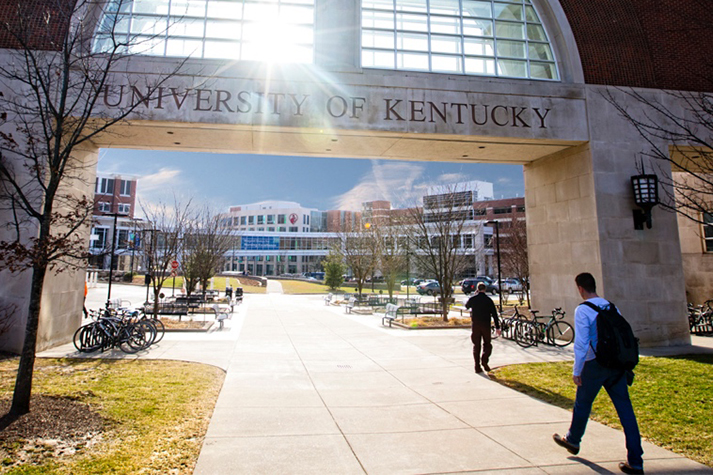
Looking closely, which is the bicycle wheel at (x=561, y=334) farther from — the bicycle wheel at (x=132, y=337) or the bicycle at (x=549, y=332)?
the bicycle wheel at (x=132, y=337)

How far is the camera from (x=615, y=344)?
4180 mm

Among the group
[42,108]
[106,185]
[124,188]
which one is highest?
[124,188]

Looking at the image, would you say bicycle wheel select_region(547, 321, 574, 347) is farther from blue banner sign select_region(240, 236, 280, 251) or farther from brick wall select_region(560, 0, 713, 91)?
blue banner sign select_region(240, 236, 280, 251)

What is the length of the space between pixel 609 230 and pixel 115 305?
17406 mm

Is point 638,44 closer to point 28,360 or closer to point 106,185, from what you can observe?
point 28,360

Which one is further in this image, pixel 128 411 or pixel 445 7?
pixel 445 7

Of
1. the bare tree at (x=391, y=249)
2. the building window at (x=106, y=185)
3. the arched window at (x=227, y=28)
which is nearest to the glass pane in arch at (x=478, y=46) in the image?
the arched window at (x=227, y=28)

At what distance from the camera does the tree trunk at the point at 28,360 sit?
17.2 ft

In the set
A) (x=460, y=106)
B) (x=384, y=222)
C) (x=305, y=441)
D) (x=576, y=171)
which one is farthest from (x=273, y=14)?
(x=384, y=222)

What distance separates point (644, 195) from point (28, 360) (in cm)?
1425

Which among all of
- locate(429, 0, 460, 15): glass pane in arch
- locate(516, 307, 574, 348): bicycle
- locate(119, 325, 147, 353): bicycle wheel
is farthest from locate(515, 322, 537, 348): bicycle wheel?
locate(119, 325, 147, 353): bicycle wheel

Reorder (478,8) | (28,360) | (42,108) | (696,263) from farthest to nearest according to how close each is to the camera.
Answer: (696,263)
(478,8)
(42,108)
(28,360)

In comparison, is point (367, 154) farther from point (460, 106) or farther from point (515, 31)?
point (515, 31)

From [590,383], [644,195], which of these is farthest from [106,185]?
[590,383]
